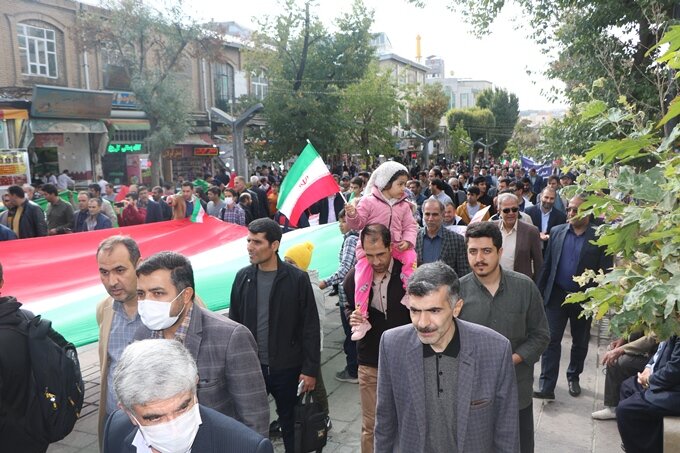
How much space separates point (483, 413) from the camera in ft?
9.50

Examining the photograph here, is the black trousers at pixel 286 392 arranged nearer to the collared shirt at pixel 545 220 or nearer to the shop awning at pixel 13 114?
the collared shirt at pixel 545 220

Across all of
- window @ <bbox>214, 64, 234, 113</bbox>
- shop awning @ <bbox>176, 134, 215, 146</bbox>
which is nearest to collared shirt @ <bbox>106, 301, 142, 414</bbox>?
shop awning @ <bbox>176, 134, 215, 146</bbox>

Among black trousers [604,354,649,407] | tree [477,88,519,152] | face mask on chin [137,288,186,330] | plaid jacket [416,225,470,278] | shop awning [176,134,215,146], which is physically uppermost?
tree [477,88,519,152]

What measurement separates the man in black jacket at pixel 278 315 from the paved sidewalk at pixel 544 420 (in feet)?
3.53

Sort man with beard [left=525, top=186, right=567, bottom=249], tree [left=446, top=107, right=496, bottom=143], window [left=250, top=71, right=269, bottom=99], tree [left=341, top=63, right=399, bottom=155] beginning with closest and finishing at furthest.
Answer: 1. man with beard [left=525, top=186, right=567, bottom=249]
2. tree [left=341, top=63, right=399, bottom=155]
3. window [left=250, top=71, right=269, bottom=99]
4. tree [left=446, top=107, right=496, bottom=143]

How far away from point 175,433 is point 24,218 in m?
8.12

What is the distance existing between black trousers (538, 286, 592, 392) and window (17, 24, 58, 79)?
979 inches

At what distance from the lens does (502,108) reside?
224 ft

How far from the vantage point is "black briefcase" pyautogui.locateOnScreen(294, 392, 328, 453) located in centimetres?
432

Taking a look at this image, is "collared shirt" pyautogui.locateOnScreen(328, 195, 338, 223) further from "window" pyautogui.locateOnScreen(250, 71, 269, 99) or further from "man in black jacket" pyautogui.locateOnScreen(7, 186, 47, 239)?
"window" pyautogui.locateOnScreen(250, 71, 269, 99)

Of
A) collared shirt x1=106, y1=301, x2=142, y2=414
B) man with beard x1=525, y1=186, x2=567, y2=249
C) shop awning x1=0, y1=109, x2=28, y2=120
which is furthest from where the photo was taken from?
shop awning x1=0, y1=109, x2=28, y2=120

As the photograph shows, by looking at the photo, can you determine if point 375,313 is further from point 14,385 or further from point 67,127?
point 67,127

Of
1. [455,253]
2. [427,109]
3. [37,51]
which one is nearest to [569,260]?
[455,253]

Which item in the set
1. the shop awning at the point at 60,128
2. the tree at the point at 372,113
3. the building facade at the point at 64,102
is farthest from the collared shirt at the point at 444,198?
the tree at the point at 372,113
